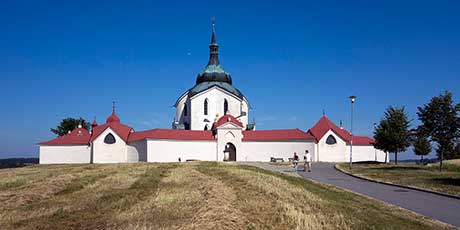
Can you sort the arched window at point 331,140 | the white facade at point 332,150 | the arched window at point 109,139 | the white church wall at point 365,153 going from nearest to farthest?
the white facade at point 332,150, the arched window at point 331,140, the arched window at point 109,139, the white church wall at point 365,153

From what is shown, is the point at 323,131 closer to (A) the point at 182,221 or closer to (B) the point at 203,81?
(B) the point at 203,81

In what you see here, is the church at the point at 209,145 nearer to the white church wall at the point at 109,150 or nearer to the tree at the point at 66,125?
the white church wall at the point at 109,150

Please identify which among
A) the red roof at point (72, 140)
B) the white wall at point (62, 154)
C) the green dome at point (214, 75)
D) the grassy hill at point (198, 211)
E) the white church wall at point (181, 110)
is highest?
the green dome at point (214, 75)

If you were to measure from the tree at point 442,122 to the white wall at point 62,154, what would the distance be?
4603 centimetres

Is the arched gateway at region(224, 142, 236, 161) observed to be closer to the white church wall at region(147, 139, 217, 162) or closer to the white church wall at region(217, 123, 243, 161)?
the white church wall at region(217, 123, 243, 161)

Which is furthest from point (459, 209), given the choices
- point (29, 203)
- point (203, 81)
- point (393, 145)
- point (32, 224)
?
point (203, 81)

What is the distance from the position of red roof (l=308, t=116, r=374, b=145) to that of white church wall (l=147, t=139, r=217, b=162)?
1375cm

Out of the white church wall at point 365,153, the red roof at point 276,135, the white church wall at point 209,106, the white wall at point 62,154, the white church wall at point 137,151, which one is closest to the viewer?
the white church wall at point 137,151

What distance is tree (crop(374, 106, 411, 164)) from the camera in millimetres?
47469

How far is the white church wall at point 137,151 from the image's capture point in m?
58.4

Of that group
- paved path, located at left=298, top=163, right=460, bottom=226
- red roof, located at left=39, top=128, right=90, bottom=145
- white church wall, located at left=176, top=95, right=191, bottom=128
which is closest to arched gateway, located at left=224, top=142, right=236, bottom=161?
white church wall, located at left=176, top=95, right=191, bottom=128

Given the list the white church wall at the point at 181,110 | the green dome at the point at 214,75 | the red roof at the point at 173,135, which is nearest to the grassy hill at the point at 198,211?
the red roof at the point at 173,135

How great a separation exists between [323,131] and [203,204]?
4973cm

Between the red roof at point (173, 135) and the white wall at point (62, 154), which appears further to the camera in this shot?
the white wall at point (62, 154)
